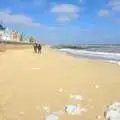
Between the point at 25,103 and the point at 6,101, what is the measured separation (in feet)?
1.55

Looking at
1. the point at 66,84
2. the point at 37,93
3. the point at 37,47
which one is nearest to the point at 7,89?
the point at 37,93

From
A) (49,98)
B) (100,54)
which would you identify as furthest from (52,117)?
(100,54)

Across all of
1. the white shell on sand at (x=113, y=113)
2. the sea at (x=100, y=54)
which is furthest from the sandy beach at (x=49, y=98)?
the sea at (x=100, y=54)

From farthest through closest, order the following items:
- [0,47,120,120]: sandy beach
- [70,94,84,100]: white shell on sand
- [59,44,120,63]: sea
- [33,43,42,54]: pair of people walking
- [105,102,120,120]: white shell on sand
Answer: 1. [33,43,42,54]: pair of people walking
2. [59,44,120,63]: sea
3. [70,94,84,100]: white shell on sand
4. [0,47,120,120]: sandy beach
5. [105,102,120,120]: white shell on sand

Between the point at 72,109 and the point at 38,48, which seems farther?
the point at 38,48

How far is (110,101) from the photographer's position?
6551 mm

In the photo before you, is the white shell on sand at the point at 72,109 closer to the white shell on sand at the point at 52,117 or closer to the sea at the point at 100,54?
the white shell on sand at the point at 52,117

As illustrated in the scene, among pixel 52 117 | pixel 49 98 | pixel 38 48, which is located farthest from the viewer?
pixel 38 48

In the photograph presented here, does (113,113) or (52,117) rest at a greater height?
(113,113)

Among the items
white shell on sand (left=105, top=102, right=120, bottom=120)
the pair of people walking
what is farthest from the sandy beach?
the pair of people walking

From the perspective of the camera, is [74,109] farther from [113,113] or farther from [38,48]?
[38,48]

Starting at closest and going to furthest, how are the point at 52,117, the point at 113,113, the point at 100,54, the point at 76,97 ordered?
the point at 113,113 < the point at 52,117 < the point at 76,97 < the point at 100,54

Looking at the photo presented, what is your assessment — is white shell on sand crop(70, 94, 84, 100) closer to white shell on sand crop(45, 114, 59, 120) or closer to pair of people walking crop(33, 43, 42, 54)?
white shell on sand crop(45, 114, 59, 120)

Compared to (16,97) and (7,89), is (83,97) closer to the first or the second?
(16,97)
